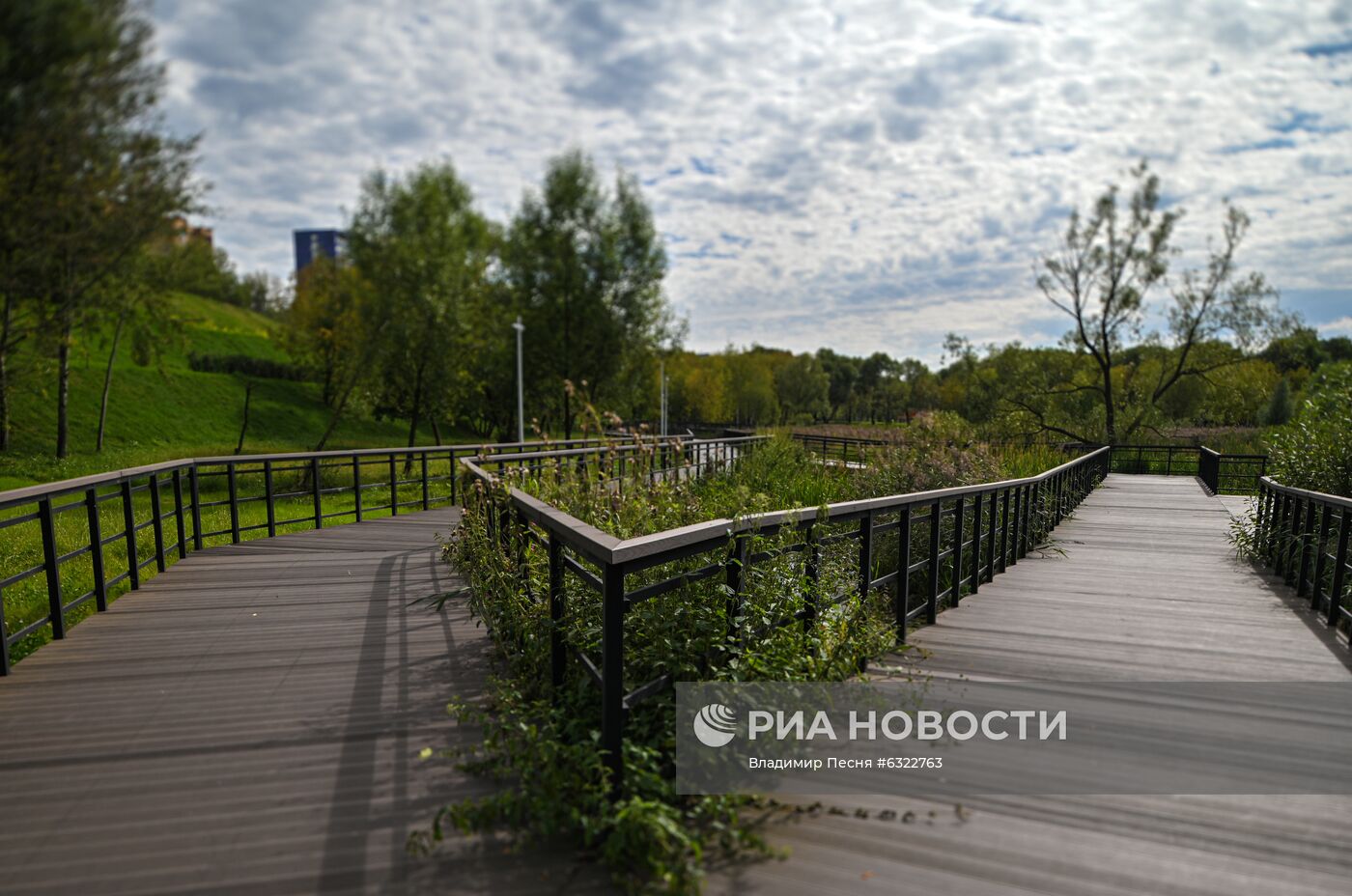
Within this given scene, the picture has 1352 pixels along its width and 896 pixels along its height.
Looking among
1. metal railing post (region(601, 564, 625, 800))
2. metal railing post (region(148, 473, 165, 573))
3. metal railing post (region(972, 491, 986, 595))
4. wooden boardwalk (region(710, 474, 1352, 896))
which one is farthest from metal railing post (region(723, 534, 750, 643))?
metal railing post (region(148, 473, 165, 573))

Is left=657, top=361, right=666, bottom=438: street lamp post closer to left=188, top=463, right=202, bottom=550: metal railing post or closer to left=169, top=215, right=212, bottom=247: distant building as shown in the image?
left=169, top=215, right=212, bottom=247: distant building

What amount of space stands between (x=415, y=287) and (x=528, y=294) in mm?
5630

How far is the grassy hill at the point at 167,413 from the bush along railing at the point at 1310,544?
2280 centimetres

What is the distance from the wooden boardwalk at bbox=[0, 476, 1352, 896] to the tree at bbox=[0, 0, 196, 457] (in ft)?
15.5

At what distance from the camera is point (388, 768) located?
9.90 feet

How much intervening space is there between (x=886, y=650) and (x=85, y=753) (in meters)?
4.12

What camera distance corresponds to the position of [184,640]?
4859mm

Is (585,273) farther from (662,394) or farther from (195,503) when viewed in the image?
(195,503)

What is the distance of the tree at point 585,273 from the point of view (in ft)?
90.5

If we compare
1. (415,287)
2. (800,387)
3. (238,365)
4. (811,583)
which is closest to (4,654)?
(811,583)

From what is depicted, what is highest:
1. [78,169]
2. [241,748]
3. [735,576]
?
[78,169]

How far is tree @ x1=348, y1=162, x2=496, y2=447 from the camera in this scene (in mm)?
23109

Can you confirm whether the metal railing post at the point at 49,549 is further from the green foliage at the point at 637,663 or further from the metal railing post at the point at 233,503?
the metal railing post at the point at 233,503

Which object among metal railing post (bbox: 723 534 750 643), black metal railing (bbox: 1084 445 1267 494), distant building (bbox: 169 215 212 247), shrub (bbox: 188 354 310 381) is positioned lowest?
black metal railing (bbox: 1084 445 1267 494)
